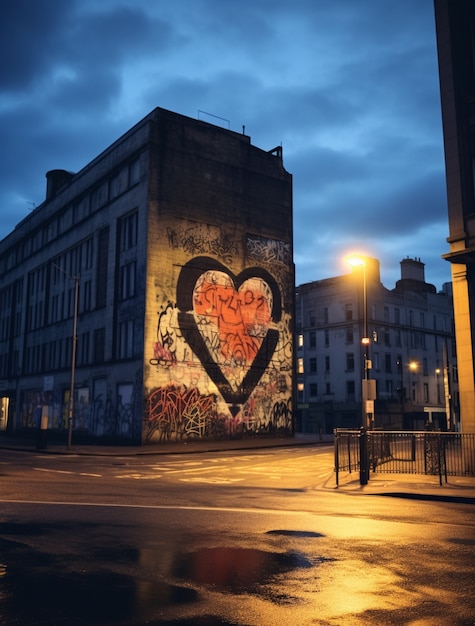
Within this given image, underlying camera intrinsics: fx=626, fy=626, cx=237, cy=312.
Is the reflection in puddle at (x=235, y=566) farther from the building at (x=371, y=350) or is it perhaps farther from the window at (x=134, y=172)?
the building at (x=371, y=350)

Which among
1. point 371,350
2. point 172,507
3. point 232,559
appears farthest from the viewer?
point 371,350

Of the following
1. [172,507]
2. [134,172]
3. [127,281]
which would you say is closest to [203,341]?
[127,281]

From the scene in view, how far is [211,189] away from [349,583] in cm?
4154

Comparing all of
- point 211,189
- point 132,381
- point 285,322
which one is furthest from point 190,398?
point 211,189

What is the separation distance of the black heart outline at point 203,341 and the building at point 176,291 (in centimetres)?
9

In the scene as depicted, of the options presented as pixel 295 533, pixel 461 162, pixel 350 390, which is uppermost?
pixel 461 162

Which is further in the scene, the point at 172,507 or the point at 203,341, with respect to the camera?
the point at 203,341

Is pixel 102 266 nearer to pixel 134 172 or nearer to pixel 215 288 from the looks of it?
pixel 134 172

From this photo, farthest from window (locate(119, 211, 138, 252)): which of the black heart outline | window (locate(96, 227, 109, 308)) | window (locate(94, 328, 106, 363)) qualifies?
window (locate(94, 328, 106, 363))

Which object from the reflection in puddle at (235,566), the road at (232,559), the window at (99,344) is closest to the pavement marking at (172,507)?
the road at (232,559)

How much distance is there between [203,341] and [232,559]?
118 feet

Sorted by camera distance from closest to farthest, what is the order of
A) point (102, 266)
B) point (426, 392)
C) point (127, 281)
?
point (127, 281) < point (102, 266) < point (426, 392)

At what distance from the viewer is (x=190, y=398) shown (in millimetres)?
41844

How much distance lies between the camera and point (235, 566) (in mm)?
6988
